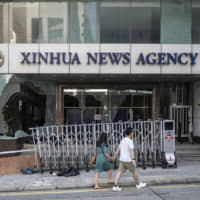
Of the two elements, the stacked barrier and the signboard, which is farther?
the signboard

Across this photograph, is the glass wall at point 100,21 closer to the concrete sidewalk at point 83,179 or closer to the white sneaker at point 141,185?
the concrete sidewalk at point 83,179

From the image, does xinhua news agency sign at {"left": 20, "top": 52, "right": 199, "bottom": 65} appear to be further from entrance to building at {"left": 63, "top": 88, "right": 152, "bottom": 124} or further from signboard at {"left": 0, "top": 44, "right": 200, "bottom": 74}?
entrance to building at {"left": 63, "top": 88, "right": 152, "bottom": 124}

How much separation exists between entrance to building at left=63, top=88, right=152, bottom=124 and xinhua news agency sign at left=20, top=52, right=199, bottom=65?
285 cm

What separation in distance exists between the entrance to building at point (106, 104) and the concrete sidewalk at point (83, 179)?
23.5ft

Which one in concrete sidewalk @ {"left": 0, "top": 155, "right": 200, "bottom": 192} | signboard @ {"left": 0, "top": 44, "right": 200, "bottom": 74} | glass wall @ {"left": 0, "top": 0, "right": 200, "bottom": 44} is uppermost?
glass wall @ {"left": 0, "top": 0, "right": 200, "bottom": 44}

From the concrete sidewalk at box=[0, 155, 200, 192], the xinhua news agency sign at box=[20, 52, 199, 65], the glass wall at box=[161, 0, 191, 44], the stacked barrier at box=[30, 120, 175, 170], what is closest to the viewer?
the concrete sidewalk at box=[0, 155, 200, 192]

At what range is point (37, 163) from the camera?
8.82 metres

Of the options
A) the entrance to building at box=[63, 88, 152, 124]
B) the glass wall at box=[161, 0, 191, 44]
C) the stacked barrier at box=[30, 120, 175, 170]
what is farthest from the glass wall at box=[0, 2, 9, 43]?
the glass wall at box=[161, 0, 191, 44]

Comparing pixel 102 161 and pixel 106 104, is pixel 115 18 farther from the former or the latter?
pixel 102 161

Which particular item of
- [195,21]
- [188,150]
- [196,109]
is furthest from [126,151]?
[196,109]

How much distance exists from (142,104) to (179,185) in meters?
8.92

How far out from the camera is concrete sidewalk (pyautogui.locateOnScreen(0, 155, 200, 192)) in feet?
23.4

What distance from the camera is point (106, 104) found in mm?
15938

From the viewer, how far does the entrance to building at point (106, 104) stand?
15.8 m
